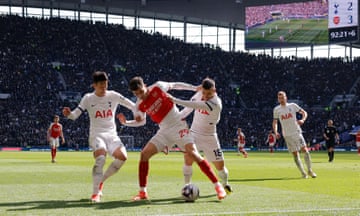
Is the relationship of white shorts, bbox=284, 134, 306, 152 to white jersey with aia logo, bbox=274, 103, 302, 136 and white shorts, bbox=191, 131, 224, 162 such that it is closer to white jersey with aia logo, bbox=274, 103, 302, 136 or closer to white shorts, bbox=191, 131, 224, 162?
white jersey with aia logo, bbox=274, 103, 302, 136

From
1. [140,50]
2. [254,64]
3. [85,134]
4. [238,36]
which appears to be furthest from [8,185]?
[238,36]

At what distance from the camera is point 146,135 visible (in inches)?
2422

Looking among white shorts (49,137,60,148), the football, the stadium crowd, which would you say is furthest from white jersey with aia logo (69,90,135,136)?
the stadium crowd

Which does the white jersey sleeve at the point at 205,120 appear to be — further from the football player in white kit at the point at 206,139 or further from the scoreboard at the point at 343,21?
the scoreboard at the point at 343,21

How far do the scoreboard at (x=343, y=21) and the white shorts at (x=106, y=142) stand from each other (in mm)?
46748

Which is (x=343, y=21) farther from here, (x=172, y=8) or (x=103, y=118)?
(x=103, y=118)

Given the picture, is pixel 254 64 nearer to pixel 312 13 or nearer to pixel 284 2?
pixel 284 2

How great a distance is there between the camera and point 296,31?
208 ft

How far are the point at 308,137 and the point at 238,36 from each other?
852 inches

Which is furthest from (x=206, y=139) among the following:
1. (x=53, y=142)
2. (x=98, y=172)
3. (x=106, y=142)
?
(x=53, y=142)

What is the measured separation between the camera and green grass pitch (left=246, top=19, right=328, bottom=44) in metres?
61.6

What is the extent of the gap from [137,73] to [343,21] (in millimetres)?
23146

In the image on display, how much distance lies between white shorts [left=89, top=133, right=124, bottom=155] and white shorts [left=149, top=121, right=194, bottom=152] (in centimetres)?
87

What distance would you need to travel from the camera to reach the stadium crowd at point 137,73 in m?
59.4
